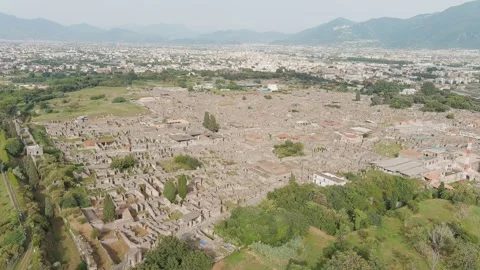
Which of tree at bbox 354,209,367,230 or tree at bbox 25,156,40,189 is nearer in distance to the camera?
tree at bbox 354,209,367,230

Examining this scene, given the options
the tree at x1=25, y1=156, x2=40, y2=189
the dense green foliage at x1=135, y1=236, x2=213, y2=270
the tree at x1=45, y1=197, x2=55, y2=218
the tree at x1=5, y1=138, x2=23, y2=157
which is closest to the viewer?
the dense green foliage at x1=135, y1=236, x2=213, y2=270

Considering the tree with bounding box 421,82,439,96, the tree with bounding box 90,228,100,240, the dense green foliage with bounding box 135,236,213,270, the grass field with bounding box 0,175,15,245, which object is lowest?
the tree with bounding box 421,82,439,96

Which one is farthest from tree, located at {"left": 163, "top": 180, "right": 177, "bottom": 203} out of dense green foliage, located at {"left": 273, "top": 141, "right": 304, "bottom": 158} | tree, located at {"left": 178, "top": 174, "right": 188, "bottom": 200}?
dense green foliage, located at {"left": 273, "top": 141, "right": 304, "bottom": 158}

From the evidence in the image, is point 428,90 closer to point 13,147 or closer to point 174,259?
point 13,147

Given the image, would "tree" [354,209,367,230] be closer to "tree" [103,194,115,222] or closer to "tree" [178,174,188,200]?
"tree" [178,174,188,200]

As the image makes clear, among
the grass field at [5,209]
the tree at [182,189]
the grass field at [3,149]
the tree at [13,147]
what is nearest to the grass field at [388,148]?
the tree at [182,189]

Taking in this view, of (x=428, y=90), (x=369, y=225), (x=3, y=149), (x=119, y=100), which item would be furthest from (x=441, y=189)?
(x=428, y=90)

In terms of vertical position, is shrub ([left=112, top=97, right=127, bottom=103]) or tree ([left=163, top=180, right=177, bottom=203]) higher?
tree ([left=163, top=180, right=177, bottom=203])
